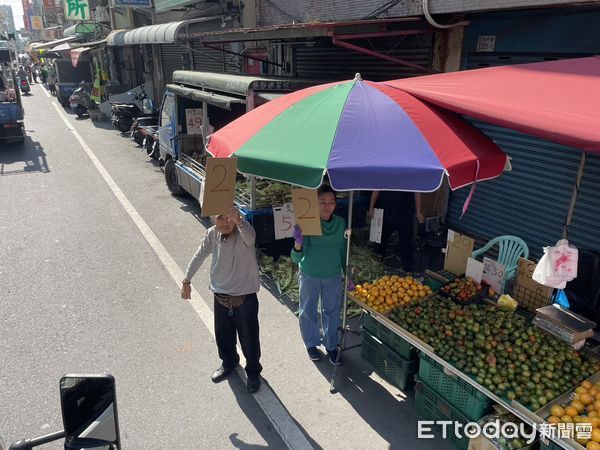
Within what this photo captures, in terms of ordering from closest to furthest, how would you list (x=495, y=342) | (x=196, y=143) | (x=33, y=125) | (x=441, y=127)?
(x=441, y=127) → (x=495, y=342) → (x=196, y=143) → (x=33, y=125)

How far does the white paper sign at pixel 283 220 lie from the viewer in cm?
672

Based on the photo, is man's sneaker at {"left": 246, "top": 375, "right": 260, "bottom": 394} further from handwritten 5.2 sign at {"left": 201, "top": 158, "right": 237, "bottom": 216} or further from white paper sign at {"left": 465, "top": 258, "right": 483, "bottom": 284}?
white paper sign at {"left": 465, "top": 258, "right": 483, "bottom": 284}

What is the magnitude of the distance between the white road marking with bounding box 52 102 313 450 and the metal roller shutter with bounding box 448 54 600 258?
4631 millimetres

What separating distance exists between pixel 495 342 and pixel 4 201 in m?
10.8

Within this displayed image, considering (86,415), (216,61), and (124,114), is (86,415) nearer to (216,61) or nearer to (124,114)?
(216,61)

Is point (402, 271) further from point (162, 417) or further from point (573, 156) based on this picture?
point (162, 417)

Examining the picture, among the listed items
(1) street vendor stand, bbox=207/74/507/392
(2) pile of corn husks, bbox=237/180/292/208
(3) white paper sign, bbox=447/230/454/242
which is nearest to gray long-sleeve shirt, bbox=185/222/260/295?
(1) street vendor stand, bbox=207/74/507/392

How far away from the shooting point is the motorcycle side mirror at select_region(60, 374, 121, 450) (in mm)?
1813

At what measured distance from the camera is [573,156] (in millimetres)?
5918

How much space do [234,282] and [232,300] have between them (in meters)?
0.20

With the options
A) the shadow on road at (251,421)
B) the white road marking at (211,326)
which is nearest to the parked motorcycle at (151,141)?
the white road marking at (211,326)

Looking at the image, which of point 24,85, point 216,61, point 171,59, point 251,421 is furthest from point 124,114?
point 24,85

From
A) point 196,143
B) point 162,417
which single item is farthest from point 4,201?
point 162,417

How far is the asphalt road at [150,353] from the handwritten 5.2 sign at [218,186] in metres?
2.03
